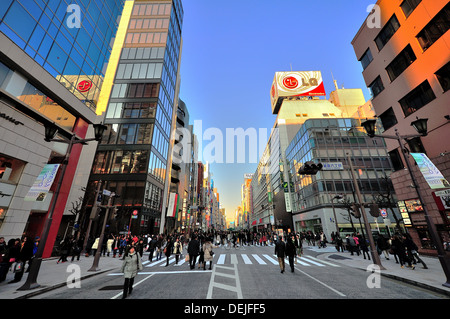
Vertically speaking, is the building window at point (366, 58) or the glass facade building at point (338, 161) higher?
the building window at point (366, 58)

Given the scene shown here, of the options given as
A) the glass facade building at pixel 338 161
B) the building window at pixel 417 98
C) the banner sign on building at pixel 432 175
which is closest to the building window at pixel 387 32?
the building window at pixel 417 98

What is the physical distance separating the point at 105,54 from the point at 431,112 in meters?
31.6

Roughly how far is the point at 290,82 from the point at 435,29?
210 ft

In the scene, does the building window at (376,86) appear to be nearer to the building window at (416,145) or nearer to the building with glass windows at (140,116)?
the building window at (416,145)

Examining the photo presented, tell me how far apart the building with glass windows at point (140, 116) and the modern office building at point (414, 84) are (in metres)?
31.4

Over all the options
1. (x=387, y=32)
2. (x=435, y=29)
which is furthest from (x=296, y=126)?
(x=435, y=29)

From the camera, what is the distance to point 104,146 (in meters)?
32.3

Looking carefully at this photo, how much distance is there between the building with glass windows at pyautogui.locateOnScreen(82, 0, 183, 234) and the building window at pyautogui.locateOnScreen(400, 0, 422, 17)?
33.6 m

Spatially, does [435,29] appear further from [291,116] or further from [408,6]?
[291,116]

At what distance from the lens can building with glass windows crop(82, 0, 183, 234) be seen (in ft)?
98.2

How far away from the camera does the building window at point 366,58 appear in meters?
21.0

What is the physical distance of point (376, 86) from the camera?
20469 millimetres
